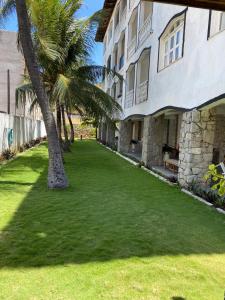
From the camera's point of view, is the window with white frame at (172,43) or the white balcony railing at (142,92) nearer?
the window with white frame at (172,43)

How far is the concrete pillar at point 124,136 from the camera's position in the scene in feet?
72.8

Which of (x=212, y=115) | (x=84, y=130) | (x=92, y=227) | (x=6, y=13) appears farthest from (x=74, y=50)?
(x=84, y=130)

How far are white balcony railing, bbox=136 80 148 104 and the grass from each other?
749 cm

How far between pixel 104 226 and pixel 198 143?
15.4ft

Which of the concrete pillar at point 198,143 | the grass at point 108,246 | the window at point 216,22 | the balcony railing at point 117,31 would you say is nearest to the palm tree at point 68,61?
the concrete pillar at point 198,143

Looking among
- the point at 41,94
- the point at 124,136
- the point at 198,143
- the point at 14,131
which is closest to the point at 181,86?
the point at 198,143

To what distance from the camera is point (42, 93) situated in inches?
339

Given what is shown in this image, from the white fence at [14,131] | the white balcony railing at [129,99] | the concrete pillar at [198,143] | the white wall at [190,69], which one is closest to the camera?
the white wall at [190,69]

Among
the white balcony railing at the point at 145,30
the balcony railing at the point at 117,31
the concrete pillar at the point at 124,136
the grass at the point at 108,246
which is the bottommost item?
the grass at the point at 108,246

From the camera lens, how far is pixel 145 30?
15727 millimetres

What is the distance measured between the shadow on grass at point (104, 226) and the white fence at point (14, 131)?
6.25m

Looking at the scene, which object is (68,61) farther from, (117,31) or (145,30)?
(117,31)

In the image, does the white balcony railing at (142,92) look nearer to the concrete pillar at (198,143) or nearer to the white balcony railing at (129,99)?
the white balcony railing at (129,99)

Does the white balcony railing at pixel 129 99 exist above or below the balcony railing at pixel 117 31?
below
